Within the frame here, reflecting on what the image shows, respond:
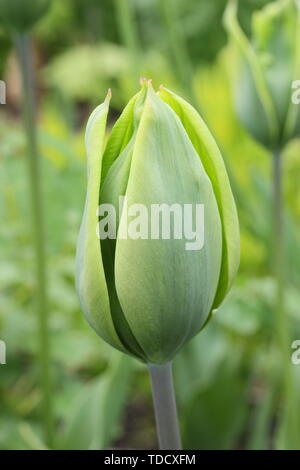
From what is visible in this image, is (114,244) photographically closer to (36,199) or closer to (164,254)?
(164,254)

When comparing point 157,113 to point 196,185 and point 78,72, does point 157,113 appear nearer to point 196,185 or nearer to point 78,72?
point 196,185

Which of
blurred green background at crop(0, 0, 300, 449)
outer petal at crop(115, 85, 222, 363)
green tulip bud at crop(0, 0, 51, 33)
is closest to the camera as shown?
outer petal at crop(115, 85, 222, 363)

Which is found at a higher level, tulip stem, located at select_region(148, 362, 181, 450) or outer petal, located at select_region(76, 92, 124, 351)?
outer petal, located at select_region(76, 92, 124, 351)

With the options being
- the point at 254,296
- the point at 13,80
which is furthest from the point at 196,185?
the point at 13,80

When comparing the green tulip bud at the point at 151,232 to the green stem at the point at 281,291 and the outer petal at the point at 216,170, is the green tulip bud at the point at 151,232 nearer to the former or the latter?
the outer petal at the point at 216,170

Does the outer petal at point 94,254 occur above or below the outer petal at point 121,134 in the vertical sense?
below

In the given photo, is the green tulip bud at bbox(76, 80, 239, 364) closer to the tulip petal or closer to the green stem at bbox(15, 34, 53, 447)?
the tulip petal

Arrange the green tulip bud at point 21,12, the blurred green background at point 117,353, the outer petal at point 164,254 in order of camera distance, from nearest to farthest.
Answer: the outer petal at point 164,254
the green tulip bud at point 21,12
the blurred green background at point 117,353

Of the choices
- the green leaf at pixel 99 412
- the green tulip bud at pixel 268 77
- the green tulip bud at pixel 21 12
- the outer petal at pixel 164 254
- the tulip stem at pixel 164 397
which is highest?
the green tulip bud at pixel 21 12

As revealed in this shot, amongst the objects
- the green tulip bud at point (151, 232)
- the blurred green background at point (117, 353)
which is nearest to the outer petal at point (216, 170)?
the green tulip bud at point (151, 232)

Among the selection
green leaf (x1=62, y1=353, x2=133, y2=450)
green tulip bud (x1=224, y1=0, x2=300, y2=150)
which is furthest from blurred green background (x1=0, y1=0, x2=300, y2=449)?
green tulip bud (x1=224, y1=0, x2=300, y2=150)
